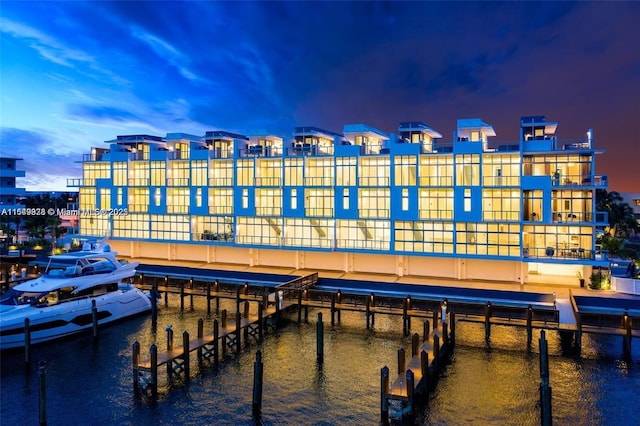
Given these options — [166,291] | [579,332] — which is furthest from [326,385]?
[166,291]

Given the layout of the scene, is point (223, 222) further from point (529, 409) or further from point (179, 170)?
point (529, 409)

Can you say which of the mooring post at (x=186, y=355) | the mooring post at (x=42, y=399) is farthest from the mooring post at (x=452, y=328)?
the mooring post at (x=42, y=399)

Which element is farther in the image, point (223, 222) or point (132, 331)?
point (223, 222)

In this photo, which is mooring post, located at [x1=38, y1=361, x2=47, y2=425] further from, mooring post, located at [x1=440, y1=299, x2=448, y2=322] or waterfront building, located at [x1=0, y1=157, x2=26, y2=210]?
waterfront building, located at [x1=0, y1=157, x2=26, y2=210]

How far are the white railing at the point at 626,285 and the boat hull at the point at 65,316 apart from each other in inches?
1512

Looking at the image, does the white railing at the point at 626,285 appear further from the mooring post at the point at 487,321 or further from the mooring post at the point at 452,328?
the mooring post at the point at 452,328

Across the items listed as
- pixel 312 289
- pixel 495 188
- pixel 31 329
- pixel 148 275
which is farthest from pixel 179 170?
pixel 495 188

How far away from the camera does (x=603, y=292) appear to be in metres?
39.0

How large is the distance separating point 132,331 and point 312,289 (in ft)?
47.0

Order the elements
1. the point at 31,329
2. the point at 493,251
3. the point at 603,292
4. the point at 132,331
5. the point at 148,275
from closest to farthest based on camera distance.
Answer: the point at 31,329, the point at 132,331, the point at 603,292, the point at 493,251, the point at 148,275

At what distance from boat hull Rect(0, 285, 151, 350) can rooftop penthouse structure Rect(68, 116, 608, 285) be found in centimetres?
1742

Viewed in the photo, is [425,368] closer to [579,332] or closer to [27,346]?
[579,332]

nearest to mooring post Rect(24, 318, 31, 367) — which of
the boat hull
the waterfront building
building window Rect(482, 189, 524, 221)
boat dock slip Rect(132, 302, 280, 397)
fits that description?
the boat hull

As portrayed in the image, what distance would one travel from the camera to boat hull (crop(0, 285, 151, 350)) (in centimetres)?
2964
